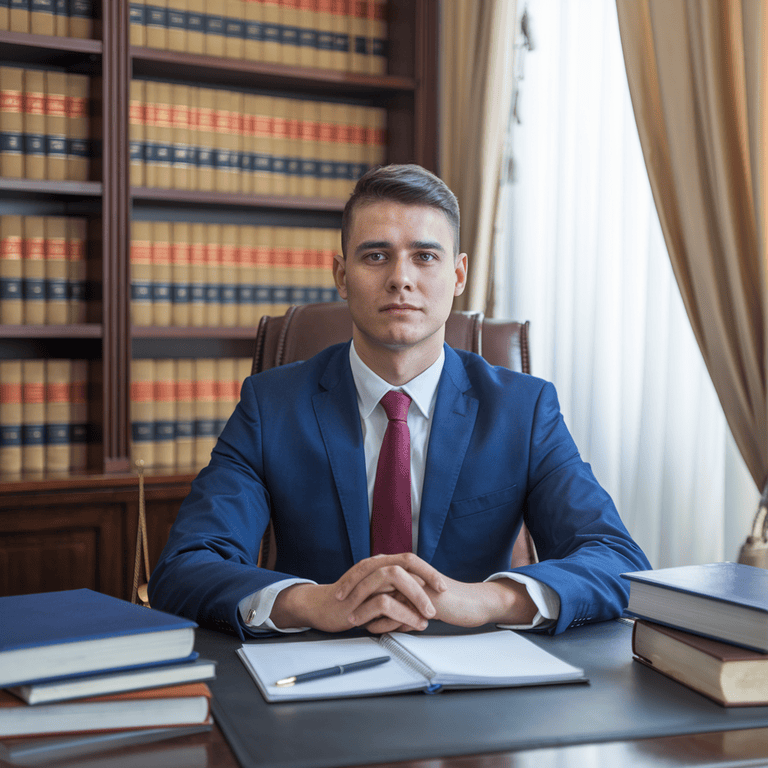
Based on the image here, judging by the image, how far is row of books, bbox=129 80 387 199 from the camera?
2.92 metres

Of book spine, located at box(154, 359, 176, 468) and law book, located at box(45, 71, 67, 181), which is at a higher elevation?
law book, located at box(45, 71, 67, 181)

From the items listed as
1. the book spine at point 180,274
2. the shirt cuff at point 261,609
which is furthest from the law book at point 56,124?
the shirt cuff at point 261,609

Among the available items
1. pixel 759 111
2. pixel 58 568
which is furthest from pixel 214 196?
pixel 759 111

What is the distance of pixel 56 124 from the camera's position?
2797mm

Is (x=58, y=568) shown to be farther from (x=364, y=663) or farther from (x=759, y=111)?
(x=759, y=111)

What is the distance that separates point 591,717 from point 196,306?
242 centimetres

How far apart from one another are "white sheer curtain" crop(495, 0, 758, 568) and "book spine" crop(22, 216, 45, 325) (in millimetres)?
1542

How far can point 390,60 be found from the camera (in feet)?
11.1

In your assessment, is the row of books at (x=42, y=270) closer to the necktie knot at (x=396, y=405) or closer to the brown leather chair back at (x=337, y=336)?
the brown leather chair back at (x=337, y=336)

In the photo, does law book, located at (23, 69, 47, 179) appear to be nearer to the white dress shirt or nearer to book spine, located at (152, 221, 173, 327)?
book spine, located at (152, 221, 173, 327)

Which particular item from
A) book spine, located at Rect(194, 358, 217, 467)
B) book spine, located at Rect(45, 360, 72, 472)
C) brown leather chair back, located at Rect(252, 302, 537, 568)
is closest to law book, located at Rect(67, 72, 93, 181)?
book spine, located at Rect(45, 360, 72, 472)

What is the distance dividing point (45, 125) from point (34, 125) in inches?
1.4

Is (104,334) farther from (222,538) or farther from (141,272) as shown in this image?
(222,538)

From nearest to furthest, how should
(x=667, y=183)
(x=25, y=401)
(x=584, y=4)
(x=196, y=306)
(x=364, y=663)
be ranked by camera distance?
(x=364, y=663) < (x=667, y=183) < (x=584, y=4) < (x=25, y=401) < (x=196, y=306)
